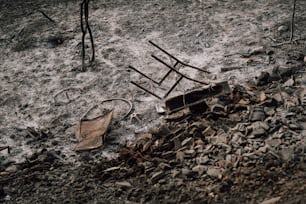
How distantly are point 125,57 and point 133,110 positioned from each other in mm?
1186

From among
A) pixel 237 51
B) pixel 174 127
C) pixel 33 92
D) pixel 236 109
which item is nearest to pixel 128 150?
pixel 174 127

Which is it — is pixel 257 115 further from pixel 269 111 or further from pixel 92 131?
pixel 92 131

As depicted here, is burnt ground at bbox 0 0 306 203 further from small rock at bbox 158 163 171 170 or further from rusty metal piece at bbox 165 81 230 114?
rusty metal piece at bbox 165 81 230 114

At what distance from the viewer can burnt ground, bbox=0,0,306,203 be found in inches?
164

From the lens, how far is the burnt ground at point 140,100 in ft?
13.7

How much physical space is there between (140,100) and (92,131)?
2.56ft

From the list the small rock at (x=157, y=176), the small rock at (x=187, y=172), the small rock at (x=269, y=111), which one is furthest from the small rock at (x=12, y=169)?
the small rock at (x=269, y=111)

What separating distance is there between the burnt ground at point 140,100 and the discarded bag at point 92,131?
9cm

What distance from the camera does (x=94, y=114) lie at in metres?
5.30

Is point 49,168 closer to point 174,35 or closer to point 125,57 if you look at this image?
point 125,57

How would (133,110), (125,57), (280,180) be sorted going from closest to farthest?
1. (280,180)
2. (133,110)
3. (125,57)

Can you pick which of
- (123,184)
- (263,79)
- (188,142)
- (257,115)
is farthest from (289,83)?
(123,184)

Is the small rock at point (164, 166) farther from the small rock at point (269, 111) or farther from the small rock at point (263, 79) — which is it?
the small rock at point (263, 79)

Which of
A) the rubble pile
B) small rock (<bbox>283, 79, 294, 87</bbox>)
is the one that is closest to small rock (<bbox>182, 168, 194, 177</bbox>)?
the rubble pile
